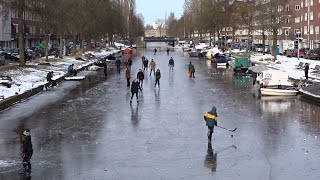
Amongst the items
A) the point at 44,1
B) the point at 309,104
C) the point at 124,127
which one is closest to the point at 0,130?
the point at 124,127

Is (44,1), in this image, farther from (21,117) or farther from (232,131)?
(232,131)

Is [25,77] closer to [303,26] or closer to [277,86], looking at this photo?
[277,86]

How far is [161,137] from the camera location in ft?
63.3

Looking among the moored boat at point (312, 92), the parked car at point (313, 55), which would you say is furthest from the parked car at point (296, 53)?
the moored boat at point (312, 92)

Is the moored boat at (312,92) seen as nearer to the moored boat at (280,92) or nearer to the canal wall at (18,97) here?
the moored boat at (280,92)

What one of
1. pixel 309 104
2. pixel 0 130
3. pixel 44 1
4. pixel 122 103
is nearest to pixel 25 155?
pixel 0 130

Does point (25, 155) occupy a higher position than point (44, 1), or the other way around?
point (44, 1)

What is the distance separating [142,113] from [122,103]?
391 cm

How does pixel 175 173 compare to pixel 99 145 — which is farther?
pixel 99 145

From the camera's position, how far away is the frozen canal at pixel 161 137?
1455cm

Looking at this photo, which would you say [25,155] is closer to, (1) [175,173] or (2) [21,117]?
(1) [175,173]

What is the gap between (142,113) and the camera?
2519cm

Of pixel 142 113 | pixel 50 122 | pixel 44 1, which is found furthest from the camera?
pixel 44 1

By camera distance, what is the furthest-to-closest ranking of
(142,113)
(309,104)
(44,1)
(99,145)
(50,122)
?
(44,1) < (309,104) < (142,113) < (50,122) < (99,145)
